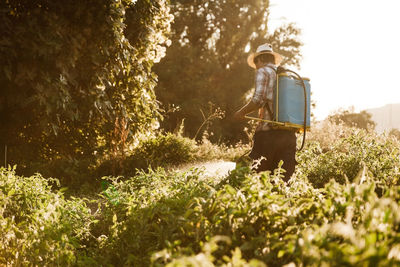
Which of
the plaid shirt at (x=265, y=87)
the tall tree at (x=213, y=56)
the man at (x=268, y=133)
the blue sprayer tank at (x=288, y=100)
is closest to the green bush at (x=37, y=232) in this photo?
the man at (x=268, y=133)

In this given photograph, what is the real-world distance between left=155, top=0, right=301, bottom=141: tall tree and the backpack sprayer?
499 inches

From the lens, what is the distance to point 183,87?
62.2 ft

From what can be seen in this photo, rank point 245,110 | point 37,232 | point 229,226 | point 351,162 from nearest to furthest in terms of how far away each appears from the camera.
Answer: point 229,226 → point 37,232 → point 245,110 → point 351,162

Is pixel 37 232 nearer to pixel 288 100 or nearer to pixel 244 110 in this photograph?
pixel 244 110

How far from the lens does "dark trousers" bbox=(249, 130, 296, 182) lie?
4.36 meters

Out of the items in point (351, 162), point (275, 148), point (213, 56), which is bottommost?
point (351, 162)

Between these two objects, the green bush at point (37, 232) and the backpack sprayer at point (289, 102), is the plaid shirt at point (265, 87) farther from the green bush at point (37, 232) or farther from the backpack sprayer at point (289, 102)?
the green bush at point (37, 232)

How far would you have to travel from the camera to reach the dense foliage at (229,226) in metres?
1.27

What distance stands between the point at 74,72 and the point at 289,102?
3.11 meters

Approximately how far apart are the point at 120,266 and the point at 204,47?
A: 2072 cm

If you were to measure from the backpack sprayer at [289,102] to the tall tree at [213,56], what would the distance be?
12687 millimetres

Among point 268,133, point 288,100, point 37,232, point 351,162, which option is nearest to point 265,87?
point 288,100

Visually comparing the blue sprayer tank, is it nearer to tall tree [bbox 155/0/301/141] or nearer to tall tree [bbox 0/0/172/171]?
tall tree [bbox 0/0/172/171]

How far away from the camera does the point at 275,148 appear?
14.3 feet
